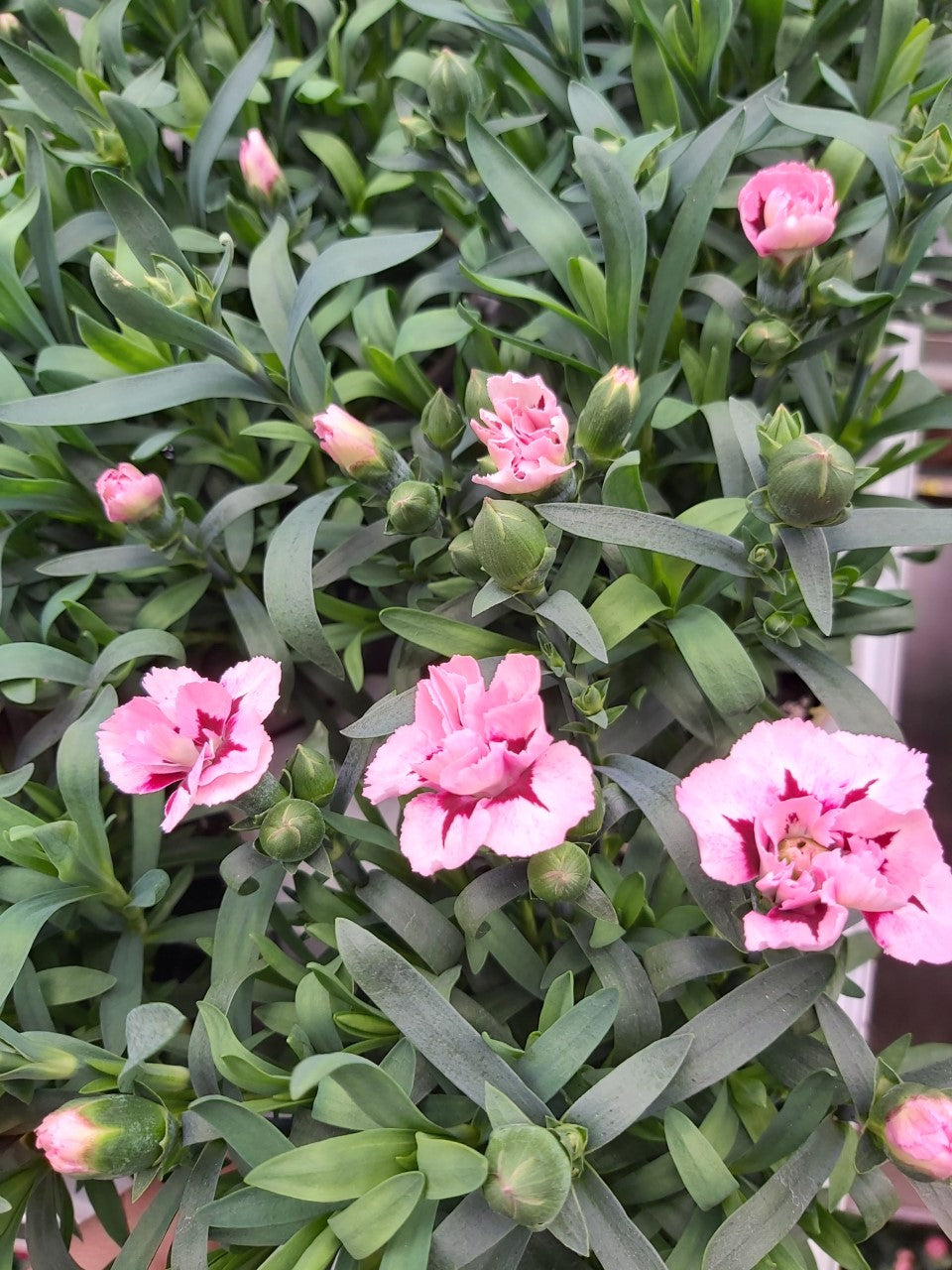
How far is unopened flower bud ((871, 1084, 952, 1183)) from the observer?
15.6 inches

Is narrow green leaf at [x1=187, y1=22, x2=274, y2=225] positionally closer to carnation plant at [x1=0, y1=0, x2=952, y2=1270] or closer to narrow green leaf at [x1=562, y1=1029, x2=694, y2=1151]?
carnation plant at [x1=0, y1=0, x2=952, y2=1270]

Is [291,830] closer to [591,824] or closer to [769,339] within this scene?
[591,824]

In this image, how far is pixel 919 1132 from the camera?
0.40 m

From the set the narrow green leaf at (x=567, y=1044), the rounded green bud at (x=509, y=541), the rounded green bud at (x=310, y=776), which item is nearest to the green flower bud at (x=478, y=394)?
the rounded green bud at (x=509, y=541)

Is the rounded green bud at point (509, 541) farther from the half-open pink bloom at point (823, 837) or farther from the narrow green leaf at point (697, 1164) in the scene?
the narrow green leaf at point (697, 1164)

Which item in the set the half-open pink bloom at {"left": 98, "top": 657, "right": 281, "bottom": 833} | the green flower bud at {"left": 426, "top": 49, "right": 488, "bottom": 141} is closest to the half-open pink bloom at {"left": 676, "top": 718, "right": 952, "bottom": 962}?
the half-open pink bloom at {"left": 98, "top": 657, "right": 281, "bottom": 833}

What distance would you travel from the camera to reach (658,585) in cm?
56

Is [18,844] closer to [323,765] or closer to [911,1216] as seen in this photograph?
[323,765]

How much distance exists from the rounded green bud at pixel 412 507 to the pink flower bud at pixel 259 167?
1.07ft

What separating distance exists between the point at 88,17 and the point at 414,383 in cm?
53

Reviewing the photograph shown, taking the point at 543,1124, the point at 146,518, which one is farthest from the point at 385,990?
the point at 146,518

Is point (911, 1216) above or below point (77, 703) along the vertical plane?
below

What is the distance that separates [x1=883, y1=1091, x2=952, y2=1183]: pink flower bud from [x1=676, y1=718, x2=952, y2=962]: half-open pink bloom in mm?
65

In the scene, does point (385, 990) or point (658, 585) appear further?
point (658, 585)
